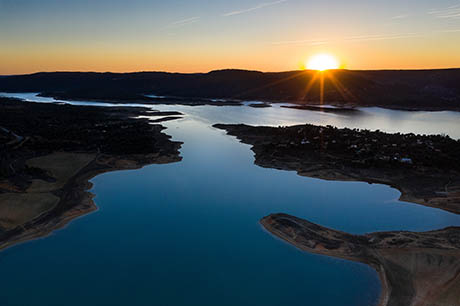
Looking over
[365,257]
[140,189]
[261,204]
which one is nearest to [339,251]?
[365,257]

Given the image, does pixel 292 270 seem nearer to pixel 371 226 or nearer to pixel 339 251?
pixel 339 251

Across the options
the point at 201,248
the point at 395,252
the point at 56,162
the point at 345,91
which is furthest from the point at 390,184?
A: the point at 345,91

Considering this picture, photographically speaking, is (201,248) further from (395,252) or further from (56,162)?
(56,162)

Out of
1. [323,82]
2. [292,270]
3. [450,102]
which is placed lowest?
[292,270]

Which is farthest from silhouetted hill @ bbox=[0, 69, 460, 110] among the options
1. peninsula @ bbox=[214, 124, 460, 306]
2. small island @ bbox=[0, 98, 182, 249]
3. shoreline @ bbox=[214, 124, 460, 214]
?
small island @ bbox=[0, 98, 182, 249]

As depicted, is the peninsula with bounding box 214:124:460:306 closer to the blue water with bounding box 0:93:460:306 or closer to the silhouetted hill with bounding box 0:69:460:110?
the blue water with bounding box 0:93:460:306

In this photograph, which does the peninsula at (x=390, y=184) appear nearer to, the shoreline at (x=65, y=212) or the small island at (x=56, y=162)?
the shoreline at (x=65, y=212)
